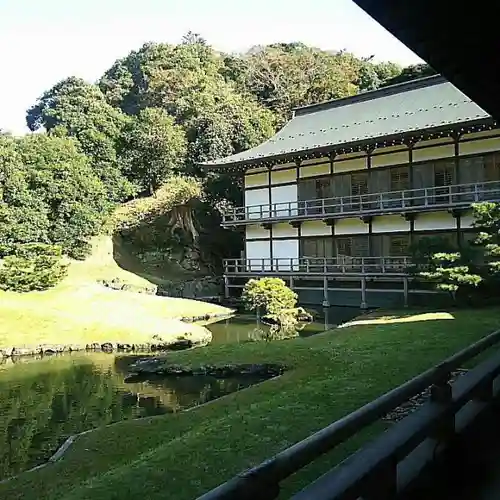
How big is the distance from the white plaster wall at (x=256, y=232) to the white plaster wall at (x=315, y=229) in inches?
69.8

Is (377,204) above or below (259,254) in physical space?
above

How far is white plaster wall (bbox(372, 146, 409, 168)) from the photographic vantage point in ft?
64.5

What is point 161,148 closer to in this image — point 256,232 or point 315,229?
point 256,232

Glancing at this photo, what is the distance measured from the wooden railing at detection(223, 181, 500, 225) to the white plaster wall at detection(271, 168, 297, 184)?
3.06ft

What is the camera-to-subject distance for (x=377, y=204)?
798 inches

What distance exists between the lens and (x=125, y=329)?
15.5 meters

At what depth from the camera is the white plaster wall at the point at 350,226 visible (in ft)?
67.9

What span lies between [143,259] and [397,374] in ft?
71.2

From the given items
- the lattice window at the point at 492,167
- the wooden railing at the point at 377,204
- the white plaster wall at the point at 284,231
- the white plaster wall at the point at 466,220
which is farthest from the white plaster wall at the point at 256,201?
the lattice window at the point at 492,167

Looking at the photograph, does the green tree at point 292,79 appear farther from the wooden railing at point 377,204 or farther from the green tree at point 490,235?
the green tree at point 490,235

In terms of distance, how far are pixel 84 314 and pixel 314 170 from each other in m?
9.88

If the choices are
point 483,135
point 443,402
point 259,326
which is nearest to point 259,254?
point 259,326

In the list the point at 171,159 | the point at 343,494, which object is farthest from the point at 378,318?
the point at 171,159

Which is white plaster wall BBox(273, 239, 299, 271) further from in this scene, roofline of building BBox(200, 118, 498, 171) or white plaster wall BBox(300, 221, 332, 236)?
roofline of building BBox(200, 118, 498, 171)
